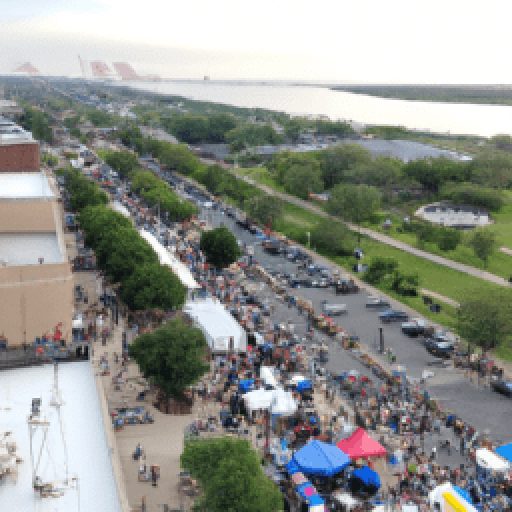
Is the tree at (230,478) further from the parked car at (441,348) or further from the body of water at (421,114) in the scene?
the body of water at (421,114)

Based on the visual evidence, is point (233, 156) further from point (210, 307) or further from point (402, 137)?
point (210, 307)

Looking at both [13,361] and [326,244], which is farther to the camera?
[326,244]

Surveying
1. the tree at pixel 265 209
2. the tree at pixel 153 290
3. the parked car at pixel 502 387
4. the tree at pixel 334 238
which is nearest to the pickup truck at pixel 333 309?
the tree at pixel 153 290

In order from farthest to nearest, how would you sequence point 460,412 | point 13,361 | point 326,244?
point 326,244
point 460,412
point 13,361

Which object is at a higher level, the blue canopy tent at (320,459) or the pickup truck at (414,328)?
the blue canopy tent at (320,459)

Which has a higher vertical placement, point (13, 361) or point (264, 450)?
point (13, 361)

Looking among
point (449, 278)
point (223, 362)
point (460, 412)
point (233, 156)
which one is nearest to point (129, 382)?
point (223, 362)

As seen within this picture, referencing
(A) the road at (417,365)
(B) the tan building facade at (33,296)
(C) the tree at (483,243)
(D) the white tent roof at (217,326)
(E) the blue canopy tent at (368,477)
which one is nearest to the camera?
(E) the blue canopy tent at (368,477)

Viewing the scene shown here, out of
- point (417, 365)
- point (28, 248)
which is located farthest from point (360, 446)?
point (28, 248)

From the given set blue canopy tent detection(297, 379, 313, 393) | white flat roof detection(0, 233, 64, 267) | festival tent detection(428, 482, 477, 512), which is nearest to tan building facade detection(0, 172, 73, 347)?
white flat roof detection(0, 233, 64, 267)
